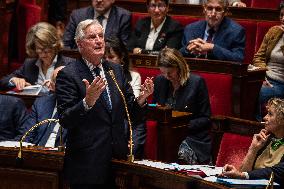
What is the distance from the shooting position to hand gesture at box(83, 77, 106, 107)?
5.79 feet

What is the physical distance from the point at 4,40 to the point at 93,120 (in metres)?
1.85

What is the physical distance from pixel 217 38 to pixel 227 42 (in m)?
0.04

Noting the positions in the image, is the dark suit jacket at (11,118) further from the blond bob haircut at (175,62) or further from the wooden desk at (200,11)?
the wooden desk at (200,11)

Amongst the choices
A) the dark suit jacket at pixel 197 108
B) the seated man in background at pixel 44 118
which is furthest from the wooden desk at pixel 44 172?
the dark suit jacket at pixel 197 108

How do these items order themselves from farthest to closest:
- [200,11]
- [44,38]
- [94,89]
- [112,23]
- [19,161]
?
[200,11] < [112,23] < [44,38] < [19,161] < [94,89]

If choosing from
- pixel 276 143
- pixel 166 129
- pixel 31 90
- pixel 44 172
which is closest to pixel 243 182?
pixel 276 143

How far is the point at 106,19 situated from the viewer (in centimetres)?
337

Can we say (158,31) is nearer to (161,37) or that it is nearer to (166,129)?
(161,37)

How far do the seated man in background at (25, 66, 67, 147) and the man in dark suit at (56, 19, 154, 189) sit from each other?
0.59 m

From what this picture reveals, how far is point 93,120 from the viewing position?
6.21 ft

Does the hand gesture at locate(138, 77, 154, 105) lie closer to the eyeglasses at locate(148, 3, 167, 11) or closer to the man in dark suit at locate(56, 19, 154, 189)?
the man in dark suit at locate(56, 19, 154, 189)

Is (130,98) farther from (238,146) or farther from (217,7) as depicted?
(217,7)

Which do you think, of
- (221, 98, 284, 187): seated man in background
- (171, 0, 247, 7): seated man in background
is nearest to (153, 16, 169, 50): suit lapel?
(171, 0, 247, 7): seated man in background

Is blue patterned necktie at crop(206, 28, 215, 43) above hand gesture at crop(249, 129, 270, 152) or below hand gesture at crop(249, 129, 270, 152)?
above
